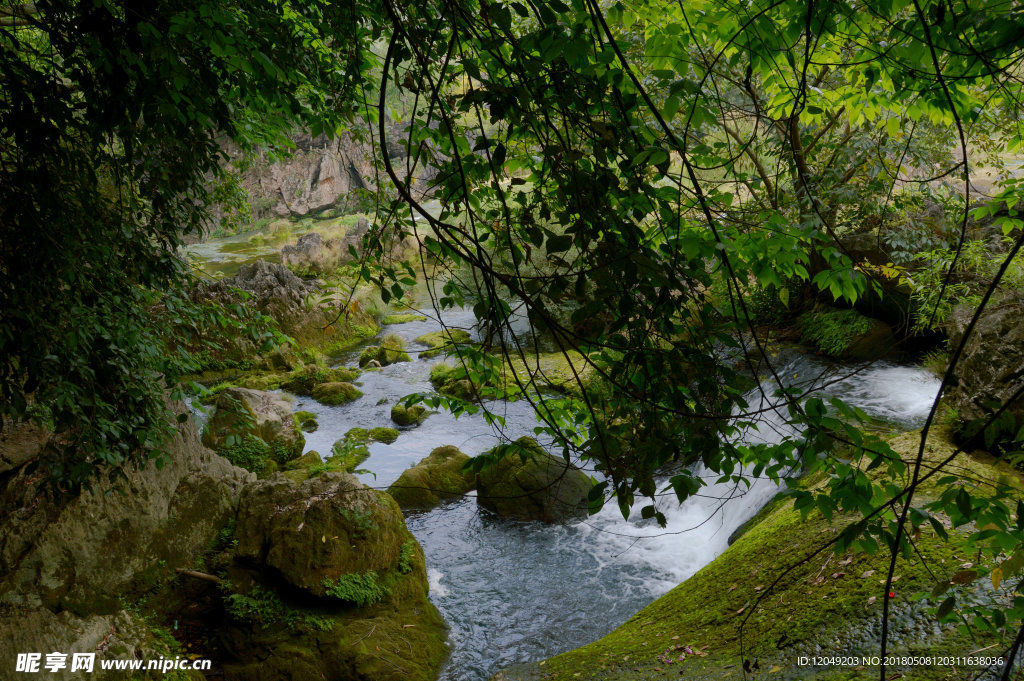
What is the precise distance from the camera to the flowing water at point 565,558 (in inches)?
207

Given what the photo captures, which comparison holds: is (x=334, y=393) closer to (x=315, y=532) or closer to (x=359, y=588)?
(x=315, y=532)

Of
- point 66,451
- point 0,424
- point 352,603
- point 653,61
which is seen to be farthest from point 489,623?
point 653,61

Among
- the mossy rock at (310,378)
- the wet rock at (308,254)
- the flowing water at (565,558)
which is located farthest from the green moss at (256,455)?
the wet rock at (308,254)

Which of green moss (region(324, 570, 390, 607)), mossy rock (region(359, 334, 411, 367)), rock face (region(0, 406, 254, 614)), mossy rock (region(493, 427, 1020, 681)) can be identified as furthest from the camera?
mossy rock (region(359, 334, 411, 367))

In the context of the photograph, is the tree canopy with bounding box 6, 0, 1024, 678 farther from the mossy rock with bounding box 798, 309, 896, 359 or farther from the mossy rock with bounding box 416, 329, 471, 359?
the mossy rock with bounding box 416, 329, 471, 359

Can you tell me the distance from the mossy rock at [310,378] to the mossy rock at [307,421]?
137cm

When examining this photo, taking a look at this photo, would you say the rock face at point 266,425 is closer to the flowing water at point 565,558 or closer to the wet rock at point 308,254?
the flowing water at point 565,558

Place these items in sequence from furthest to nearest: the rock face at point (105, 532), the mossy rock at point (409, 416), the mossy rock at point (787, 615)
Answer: the mossy rock at point (409, 416)
the rock face at point (105, 532)
the mossy rock at point (787, 615)

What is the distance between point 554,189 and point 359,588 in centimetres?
398

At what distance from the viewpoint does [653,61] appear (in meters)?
2.46

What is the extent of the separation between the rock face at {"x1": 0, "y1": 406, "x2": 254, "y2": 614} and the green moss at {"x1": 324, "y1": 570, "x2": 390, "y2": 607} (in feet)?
3.78

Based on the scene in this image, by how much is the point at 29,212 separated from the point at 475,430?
794 centimetres

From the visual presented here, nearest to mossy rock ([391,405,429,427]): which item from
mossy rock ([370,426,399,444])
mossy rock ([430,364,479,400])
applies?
mossy rock ([370,426,399,444])

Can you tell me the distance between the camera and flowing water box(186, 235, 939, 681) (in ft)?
17.2
